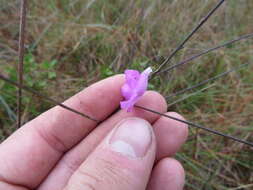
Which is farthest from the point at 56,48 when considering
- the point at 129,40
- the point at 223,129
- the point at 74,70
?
the point at 223,129

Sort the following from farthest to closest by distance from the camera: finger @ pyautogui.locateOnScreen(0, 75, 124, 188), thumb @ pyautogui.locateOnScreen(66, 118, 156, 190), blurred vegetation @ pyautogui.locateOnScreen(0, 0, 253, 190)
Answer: blurred vegetation @ pyautogui.locateOnScreen(0, 0, 253, 190) → finger @ pyautogui.locateOnScreen(0, 75, 124, 188) → thumb @ pyautogui.locateOnScreen(66, 118, 156, 190)

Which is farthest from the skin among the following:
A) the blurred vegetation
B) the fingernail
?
the blurred vegetation

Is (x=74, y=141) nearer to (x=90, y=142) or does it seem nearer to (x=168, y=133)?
(x=90, y=142)

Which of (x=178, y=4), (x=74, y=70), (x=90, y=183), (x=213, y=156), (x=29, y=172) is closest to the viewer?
(x=90, y=183)

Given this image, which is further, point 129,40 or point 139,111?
point 129,40

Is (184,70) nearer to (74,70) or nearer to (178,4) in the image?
(178,4)

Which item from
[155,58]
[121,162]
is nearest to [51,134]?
[121,162]

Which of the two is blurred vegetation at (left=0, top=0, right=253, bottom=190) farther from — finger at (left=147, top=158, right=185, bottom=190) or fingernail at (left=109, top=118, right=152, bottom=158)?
fingernail at (left=109, top=118, right=152, bottom=158)
